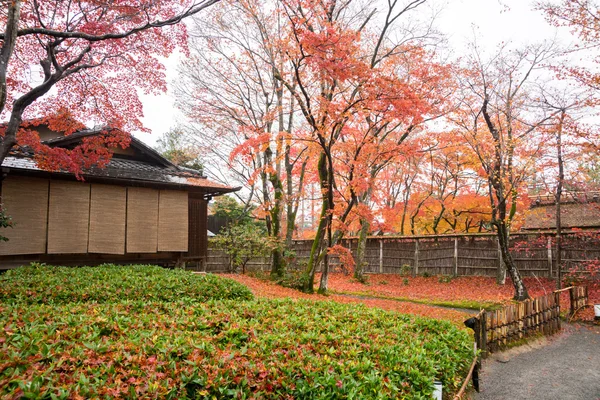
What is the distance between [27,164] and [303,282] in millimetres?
9398

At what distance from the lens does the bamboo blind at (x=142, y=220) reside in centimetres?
1426

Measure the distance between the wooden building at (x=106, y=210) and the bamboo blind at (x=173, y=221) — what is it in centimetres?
4

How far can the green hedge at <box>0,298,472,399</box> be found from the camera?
3.12 metres

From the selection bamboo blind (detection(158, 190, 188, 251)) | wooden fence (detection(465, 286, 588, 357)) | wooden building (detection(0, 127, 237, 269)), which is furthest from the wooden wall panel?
wooden fence (detection(465, 286, 588, 357))

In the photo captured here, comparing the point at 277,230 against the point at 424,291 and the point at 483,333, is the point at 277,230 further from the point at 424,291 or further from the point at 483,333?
the point at 483,333

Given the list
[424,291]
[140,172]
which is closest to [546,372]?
[424,291]

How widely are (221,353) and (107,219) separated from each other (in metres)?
11.5

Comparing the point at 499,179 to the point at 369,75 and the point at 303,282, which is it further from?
the point at 303,282

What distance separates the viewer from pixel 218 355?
150 inches

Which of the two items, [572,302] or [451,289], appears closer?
[572,302]

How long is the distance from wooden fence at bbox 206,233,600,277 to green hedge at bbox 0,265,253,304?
34.8ft

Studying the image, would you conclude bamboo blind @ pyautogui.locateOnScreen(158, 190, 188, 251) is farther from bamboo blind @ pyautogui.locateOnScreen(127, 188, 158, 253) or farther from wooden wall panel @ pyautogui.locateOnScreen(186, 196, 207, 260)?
wooden wall panel @ pyautogui.locateOnScreen(186, 196, 207, 260)

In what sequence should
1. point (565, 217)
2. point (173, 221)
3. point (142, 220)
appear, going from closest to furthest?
point (142, 220) < point (173, 221) < point (565, 217)

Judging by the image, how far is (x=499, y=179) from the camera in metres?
12.6
